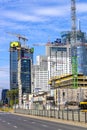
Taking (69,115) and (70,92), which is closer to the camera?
(69,115)

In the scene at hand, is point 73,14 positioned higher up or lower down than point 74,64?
higher up

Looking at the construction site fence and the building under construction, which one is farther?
the building under construction

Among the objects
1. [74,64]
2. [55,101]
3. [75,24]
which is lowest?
[55,101]

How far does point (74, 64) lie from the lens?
192250 mm

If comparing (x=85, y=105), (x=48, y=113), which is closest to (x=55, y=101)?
(x=85, y=105)

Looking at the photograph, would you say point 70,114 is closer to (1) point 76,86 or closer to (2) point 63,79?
(1) point 76,86

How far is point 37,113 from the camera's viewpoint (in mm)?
84125

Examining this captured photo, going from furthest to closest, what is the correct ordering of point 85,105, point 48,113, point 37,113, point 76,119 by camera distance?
point 85,105, point 37,113, point 48,113, point 76,119

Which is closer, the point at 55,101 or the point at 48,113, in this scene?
the point at 48,113

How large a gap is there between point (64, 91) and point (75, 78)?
11.0m

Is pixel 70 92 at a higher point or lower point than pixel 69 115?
higher

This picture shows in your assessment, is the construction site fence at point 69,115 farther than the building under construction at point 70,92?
No

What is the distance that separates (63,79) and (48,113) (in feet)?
386

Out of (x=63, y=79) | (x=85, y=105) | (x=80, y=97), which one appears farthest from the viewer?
(x=63, y=79)
